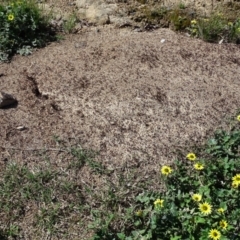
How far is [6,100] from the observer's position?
3.96 metres

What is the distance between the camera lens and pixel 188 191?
348cm

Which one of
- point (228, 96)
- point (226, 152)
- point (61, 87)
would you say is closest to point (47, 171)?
point (61, 87)

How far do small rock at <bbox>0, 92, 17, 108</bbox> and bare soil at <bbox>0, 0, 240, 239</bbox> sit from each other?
0.06 m

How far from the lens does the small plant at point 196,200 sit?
3.11 meters

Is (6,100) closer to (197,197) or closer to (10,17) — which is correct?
(10,17)

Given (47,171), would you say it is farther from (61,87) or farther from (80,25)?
(80,25)

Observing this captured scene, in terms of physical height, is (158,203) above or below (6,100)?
above

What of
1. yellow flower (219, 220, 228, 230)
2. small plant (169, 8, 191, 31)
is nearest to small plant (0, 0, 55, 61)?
small plant (169, 8, 191, 31)

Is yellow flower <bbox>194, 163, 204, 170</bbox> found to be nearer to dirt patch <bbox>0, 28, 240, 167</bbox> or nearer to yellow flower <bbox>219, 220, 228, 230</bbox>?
dirt patch <bbox>0, 28, 240, 167</bbox>

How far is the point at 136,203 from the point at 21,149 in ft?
2.99

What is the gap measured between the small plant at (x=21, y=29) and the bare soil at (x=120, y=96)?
0.48ft

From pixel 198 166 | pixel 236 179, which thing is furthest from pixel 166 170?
pixel 236 179

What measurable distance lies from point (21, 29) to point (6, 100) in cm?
116

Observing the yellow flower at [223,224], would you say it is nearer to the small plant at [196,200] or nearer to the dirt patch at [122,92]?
the small plant at [196,200]
